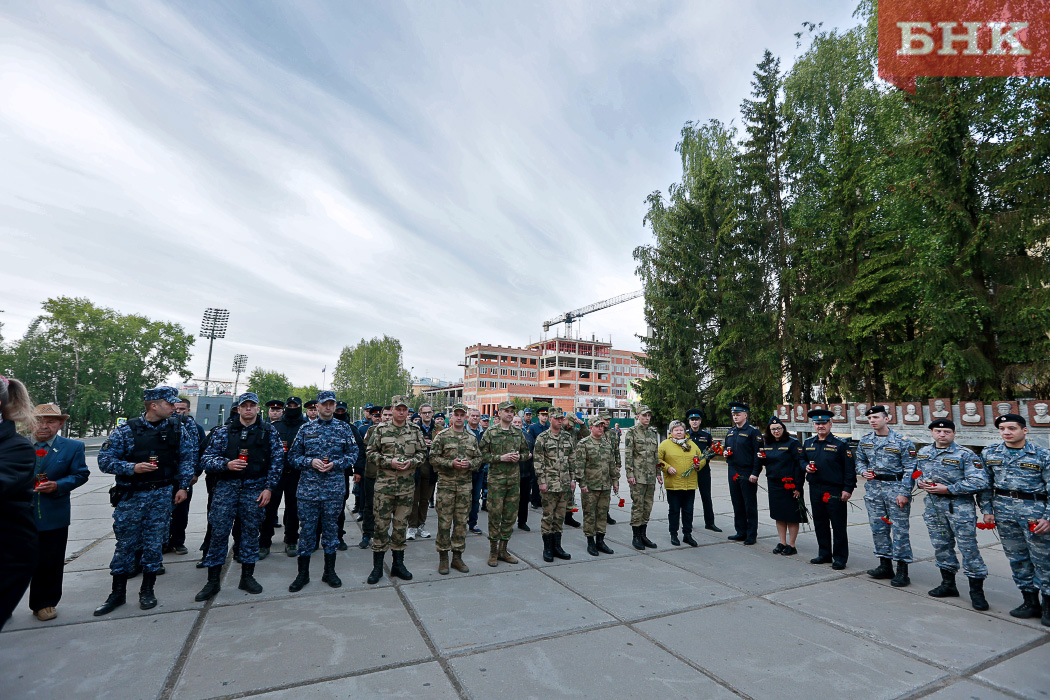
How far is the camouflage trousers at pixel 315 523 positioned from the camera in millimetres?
5031

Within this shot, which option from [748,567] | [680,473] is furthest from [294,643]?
[680,473]

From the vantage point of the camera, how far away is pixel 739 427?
7395 millimetres

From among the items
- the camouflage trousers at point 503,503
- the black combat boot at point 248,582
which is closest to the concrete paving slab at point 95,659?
the black combat boot at point 248,582

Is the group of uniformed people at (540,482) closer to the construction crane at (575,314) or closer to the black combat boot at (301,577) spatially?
the black combat boot at (301,577)

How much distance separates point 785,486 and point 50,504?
27.0 feet

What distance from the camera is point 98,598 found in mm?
4551

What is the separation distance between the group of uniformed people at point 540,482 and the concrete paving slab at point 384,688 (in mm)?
2064

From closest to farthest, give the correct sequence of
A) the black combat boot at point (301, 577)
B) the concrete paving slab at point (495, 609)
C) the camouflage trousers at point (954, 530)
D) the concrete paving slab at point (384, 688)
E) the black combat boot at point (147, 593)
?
1. the concrete paving slab at point (384, 688)
2. the concrete paving slab at point (495, 609)
3. the black combat boot at point (147, 593)
4. the camouflage trousers at point (954, 530)
5. the black combat boot at point (301, 577)

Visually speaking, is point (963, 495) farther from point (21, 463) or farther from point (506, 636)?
point (21, 463)

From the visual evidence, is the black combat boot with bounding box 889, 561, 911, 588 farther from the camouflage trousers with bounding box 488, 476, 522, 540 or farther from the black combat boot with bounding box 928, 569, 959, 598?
the camouflage trousers with bounding box 488, 476, 522, 540

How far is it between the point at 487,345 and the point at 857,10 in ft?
274

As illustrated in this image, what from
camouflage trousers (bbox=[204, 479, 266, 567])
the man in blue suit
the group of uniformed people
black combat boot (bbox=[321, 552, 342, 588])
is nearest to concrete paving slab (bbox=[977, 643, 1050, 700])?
the group of uniformed people

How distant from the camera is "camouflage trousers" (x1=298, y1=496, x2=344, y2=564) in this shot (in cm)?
503

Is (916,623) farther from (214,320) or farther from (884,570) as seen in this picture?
(214,320)
